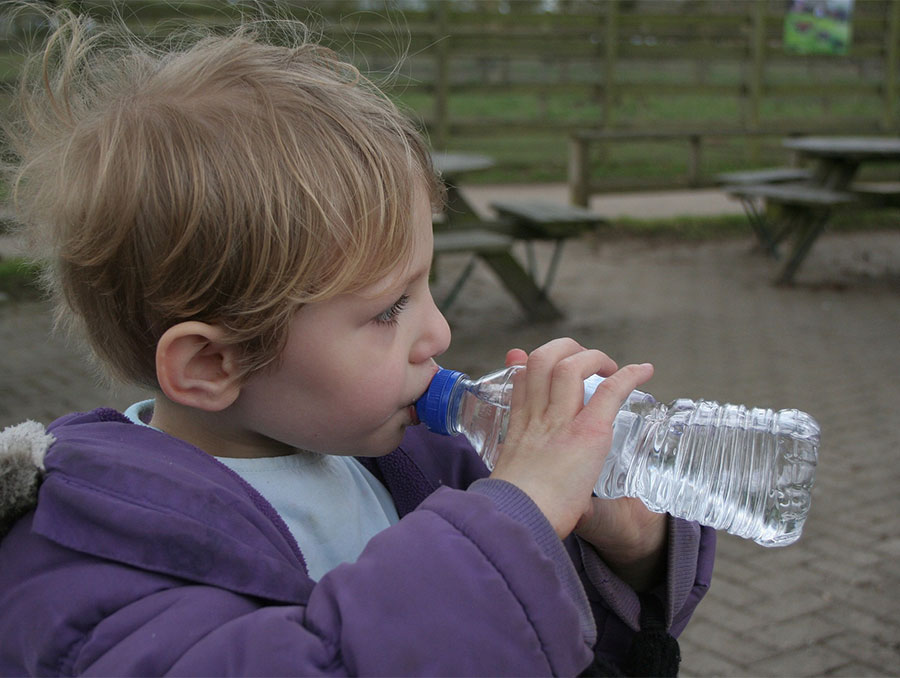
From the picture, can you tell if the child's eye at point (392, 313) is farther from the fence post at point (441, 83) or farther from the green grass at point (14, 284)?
the fence post at point (441, 83)

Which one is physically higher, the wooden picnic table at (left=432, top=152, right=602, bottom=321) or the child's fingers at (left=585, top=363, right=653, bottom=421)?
the child's fingers at (left=585, top=363, right=653, bottom=421)

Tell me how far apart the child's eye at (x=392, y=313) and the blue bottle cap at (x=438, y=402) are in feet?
0.37

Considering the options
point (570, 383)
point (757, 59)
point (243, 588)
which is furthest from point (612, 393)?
point (757, 59)

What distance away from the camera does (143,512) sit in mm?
1070

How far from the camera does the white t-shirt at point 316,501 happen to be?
51.7 inches

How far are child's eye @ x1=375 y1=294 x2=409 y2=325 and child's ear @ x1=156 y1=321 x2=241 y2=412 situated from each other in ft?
0.61

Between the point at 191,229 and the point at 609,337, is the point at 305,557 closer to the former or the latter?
the point at 191,229

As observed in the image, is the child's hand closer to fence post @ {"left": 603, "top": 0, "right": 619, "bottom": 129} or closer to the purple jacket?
the purple jacket

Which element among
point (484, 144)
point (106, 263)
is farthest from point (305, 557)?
point (484, 144)

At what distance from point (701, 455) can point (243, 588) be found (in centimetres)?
95

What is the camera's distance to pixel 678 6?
18047 millimetres

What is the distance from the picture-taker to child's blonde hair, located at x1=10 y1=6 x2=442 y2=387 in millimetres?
1134

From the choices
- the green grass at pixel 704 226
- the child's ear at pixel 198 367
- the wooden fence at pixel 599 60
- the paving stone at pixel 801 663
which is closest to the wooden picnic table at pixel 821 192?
the green grass at pixel 704 226

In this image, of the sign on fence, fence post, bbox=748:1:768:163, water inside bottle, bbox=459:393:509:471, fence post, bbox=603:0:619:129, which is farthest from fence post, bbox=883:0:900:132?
water inside bottle, bbox=459:393:509:471
